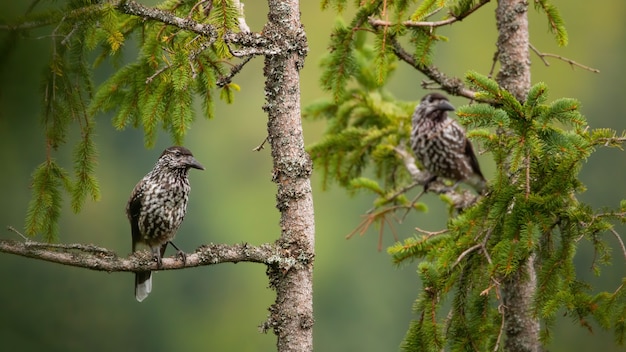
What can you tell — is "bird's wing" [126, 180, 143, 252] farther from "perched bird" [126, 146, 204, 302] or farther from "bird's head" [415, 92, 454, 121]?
"bird's head" [415, 92, 454, 121]

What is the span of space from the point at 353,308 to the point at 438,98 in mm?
25833

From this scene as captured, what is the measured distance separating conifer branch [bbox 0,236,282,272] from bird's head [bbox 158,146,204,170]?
139 centimetres

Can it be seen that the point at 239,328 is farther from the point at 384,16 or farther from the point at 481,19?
the point at 384,16

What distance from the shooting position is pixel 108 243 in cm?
3016

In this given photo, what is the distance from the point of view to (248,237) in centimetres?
3228

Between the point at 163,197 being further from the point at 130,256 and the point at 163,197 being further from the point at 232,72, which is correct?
the point at 232,72

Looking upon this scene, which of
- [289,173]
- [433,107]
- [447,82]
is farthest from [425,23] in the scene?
[433,107]

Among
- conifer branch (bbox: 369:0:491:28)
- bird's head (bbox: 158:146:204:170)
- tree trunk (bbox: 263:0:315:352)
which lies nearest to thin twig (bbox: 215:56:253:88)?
tree trunk (bbox: 263:0:315:352)

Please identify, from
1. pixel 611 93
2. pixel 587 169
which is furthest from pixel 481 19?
pixel 587 169

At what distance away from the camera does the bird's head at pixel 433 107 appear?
7.09 meters

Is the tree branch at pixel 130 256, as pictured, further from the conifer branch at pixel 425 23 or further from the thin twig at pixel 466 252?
the conifer branch at pixel 425 23

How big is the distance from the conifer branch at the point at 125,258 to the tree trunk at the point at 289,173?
9 centimetres

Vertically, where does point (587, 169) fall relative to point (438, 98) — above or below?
above

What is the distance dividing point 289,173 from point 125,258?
882 mm
